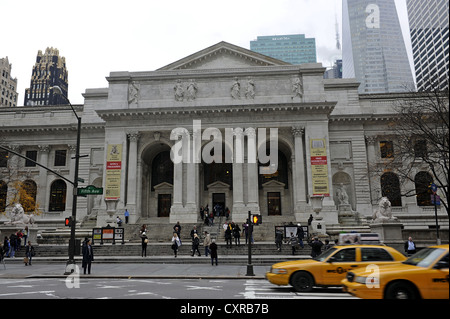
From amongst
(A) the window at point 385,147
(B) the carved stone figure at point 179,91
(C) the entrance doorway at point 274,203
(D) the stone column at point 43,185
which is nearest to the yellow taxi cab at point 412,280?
(B) the carved stone figure at point 179,91

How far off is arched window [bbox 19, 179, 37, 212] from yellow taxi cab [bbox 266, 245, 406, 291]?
129 feet

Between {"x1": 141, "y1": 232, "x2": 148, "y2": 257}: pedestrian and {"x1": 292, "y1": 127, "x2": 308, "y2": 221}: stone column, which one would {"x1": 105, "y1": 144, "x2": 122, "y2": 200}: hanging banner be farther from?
{"x1": 292, "y1": 127, "x2": 308, "y2": 221}: stone column

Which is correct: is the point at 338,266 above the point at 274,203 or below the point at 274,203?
below

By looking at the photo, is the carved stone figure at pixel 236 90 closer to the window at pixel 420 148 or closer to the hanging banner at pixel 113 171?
the hanging banner at pixel 113 171

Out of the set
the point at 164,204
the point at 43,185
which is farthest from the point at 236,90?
the point at 43,185

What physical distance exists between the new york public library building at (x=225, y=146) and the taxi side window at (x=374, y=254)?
2311cm

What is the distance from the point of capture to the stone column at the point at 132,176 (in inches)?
1550

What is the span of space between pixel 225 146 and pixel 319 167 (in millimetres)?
11758

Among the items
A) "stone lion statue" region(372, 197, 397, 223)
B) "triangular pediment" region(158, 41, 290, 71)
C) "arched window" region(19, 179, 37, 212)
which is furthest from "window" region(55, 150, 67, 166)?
"stone lion statue" region(372, 197, 397, 223)

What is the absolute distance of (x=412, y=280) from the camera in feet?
26.2

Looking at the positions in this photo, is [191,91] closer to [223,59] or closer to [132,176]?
[223,59]
